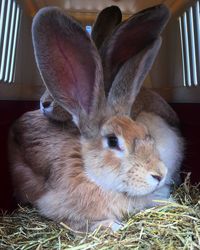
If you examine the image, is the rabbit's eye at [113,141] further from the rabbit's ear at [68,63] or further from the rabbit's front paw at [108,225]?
the rabbit's front paw at [108,225]

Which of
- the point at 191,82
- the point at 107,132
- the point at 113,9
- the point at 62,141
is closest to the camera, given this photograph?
the point at 107,132

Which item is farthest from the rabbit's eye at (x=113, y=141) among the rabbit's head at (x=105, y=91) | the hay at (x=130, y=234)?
the hay at (x=130, y=234)

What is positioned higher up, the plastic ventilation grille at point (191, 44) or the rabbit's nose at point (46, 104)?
the plastic ventilation grille at point (191, 44)

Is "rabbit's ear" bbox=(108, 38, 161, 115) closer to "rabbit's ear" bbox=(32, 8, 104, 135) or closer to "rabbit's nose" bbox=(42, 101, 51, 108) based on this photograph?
"rabbit's ear" bbox=(32, 8, 104, 135)

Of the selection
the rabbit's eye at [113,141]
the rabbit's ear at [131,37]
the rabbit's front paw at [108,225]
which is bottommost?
the rabbit's front paw at [108,225]

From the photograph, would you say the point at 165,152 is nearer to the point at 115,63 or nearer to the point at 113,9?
the point at 115,63

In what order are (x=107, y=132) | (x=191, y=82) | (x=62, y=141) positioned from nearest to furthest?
1. (x=107, y=132)
2. (x=62, y=141)
3. (x=191, y=82)

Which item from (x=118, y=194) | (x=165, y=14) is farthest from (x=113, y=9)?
(x=118, y=194)
